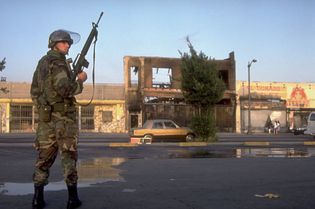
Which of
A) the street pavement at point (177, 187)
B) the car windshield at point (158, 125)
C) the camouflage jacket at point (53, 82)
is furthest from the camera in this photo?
the car windshield at point (158, 125)

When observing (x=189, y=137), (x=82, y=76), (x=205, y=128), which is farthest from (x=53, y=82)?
(x=189, y=137)

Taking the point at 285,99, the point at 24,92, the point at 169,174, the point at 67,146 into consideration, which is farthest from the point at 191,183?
the point at 285,99

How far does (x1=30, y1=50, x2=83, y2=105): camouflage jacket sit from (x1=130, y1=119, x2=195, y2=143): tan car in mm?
21056

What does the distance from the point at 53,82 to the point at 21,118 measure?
4361 centimetres

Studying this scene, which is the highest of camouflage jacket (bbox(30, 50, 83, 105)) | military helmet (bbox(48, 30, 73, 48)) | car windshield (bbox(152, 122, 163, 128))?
military helmet (bbox(48, 30, 73, 48))

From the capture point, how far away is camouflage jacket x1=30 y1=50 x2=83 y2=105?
5.29 metres

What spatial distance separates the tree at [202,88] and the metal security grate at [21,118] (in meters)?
26.7

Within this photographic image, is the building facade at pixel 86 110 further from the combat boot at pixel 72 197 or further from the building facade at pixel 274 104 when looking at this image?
the combat boot at pixel 72 197

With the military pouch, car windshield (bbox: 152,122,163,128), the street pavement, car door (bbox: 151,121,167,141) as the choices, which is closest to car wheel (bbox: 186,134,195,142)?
car door (bbox: 151,121,167,141)

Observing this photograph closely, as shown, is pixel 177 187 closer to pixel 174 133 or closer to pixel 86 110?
pixel 174 133

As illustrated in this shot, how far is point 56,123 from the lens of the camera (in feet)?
17.5

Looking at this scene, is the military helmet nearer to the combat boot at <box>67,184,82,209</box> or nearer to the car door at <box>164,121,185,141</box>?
the combat boot at <box>67,184,82,209</box>

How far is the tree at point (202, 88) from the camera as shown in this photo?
2398cm

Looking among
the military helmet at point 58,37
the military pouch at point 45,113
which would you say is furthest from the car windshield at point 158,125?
the military pouch at point 45,113
